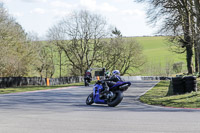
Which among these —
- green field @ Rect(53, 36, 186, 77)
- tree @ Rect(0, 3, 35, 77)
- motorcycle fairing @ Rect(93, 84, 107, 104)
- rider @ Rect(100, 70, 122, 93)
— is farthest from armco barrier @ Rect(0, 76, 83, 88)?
green field @ Rect(53, 36, 186, 77)

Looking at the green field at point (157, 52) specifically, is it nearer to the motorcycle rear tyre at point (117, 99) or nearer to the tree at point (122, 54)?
the tree at point (122, 54)

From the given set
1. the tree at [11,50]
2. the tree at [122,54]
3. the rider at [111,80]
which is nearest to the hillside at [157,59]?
the tree at [122,54]

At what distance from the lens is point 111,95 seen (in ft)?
49.8

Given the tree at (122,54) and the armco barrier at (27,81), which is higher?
the tree at (122,54)

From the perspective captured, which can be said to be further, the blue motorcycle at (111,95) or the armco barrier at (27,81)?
the armco barrier at (27,81)

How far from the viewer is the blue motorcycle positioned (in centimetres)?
1485

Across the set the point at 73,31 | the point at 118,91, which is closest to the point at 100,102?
A: the point at 118,91

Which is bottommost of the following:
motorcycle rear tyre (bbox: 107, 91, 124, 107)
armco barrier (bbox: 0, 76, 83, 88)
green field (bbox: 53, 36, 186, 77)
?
motorcycle rear tyre (bbox: 107, 91, 124, 107)

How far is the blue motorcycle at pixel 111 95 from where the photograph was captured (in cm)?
1485

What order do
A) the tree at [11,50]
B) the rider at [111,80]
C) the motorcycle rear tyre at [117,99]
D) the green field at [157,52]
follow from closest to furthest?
the motorcycle rear tyre at [117,99]
the rider at [111,80]
the tree at [11,50]
the green field at [157,52]

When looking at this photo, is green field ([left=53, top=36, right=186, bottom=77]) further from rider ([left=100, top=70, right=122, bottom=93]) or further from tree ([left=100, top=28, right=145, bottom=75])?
rider ([left=100, top=70, right=122, bottom=93])
